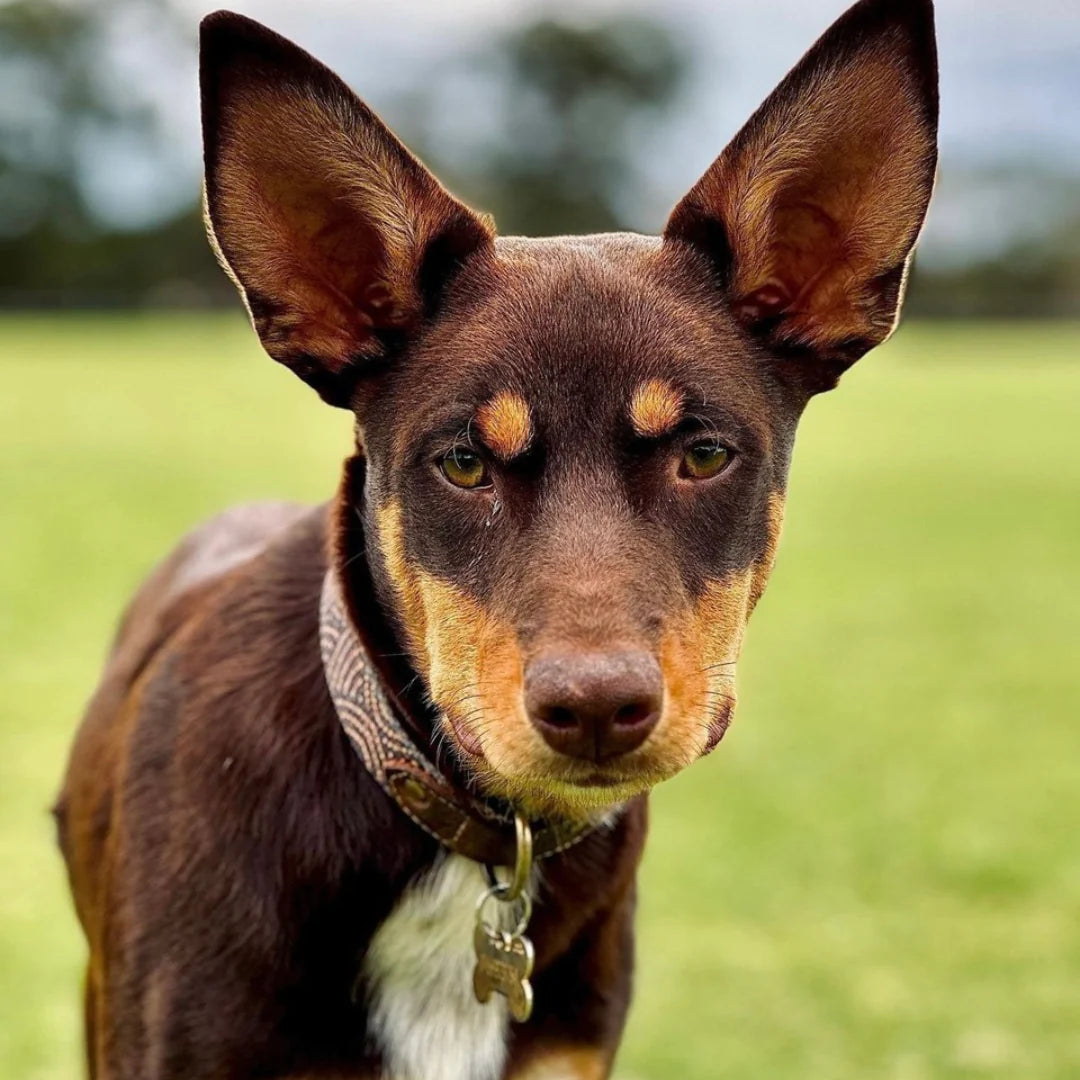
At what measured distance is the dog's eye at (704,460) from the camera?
2721 mm

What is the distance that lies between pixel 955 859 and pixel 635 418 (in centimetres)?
376

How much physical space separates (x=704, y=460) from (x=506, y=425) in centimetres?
35

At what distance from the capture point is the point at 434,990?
303 cm

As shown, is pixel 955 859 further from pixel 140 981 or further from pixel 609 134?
pixel 609 134

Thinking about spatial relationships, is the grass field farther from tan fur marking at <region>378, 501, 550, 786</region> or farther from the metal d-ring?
Answer: tan fur marking at <region>378, 501, 550, 786</region>

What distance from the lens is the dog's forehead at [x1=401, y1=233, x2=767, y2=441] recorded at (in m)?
2.66

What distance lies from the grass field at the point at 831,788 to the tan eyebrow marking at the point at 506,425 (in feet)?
7.79

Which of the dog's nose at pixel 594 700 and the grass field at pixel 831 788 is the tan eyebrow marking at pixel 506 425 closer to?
the dog's nose at pixel 594 700

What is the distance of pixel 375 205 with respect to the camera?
2.87 metres

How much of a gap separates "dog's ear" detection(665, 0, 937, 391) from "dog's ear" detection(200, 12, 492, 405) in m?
0.48

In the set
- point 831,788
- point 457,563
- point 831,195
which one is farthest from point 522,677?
point 831,788

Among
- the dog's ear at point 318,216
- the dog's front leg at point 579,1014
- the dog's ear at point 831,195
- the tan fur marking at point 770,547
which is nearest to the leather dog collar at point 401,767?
the dog's front leg at point 579,1014

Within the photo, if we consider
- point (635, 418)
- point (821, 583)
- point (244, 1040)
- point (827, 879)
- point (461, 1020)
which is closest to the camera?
point (635, 418)

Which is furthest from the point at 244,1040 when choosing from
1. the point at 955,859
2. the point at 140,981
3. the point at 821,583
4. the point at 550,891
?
the point at 821,583
